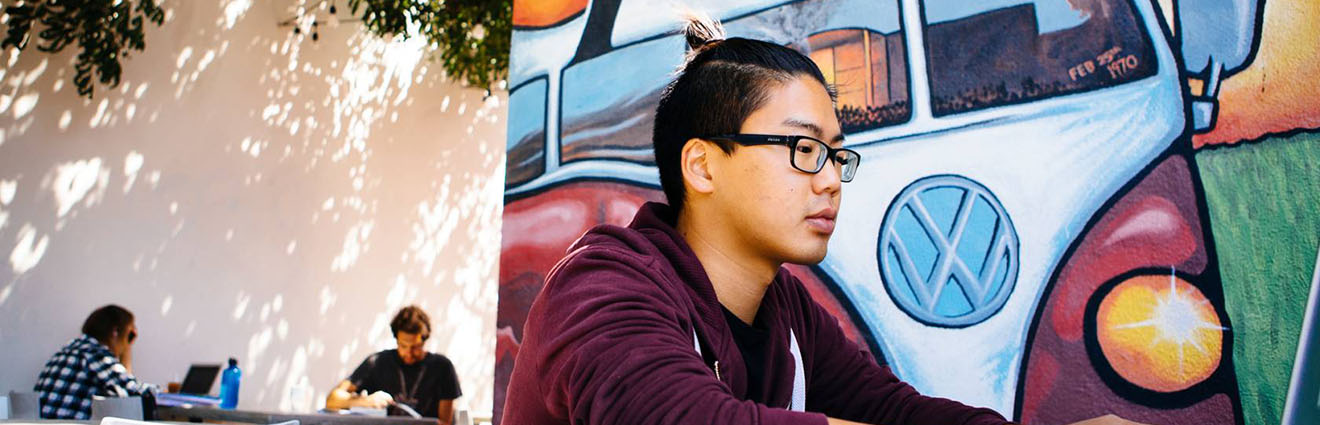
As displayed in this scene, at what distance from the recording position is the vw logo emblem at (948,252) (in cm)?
338

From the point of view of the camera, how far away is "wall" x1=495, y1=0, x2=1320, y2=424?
289 centimetres

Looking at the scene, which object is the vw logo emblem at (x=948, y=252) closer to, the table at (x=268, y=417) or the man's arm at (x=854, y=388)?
the man's arm at (x=854, y=388)

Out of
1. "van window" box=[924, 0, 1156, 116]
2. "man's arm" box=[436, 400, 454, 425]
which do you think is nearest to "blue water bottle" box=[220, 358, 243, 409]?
"man's arm" box=[436, 400, 454, 425]

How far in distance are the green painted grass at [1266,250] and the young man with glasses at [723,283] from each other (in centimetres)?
135

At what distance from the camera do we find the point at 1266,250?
2.87m

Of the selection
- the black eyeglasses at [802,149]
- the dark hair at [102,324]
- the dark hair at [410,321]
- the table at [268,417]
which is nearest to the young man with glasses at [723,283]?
the black eyeglasses at [802,149]

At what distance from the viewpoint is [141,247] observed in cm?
798

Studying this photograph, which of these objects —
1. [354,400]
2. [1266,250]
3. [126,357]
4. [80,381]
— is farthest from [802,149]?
[126,357]

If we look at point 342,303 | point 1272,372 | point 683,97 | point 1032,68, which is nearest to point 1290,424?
point 683,97

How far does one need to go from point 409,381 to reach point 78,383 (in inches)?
73.2

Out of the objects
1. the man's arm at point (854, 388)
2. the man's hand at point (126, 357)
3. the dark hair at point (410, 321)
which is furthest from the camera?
the dark hair at point (410, 321)

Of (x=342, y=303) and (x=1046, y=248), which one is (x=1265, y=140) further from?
(x=342, y=303)

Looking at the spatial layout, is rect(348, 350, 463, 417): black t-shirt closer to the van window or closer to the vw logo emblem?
the vw logo emblem

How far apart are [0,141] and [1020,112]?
6.49m
